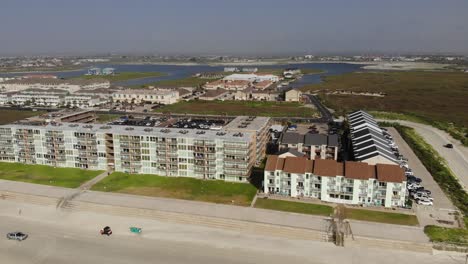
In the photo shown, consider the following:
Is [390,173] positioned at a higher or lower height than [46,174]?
higher

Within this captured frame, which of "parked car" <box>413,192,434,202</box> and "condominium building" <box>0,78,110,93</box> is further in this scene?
"condominium building" <box>0,78,110,93</box>

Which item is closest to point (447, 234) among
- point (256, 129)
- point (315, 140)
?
point (315, 140)

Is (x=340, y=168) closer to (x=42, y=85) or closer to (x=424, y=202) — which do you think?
(x=424, y=202)

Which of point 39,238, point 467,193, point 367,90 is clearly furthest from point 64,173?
point 367,90

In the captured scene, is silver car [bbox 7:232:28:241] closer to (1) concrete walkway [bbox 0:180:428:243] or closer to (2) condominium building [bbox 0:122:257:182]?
(1) concrete walkway [bbox 0:180:428:243]

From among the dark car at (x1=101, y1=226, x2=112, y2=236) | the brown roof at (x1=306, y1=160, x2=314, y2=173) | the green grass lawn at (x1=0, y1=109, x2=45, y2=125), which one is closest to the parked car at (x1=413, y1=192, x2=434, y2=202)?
the brown roof at (x1=306, y1=160, x2=314, y2=173)

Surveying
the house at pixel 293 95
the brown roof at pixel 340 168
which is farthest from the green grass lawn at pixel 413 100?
A: the brown roof at pixel 340 168
